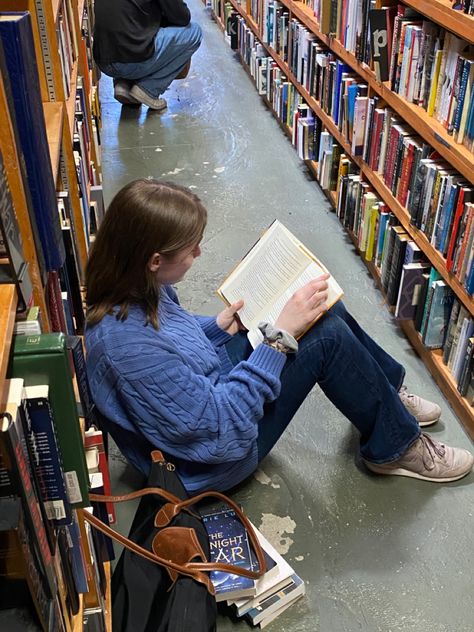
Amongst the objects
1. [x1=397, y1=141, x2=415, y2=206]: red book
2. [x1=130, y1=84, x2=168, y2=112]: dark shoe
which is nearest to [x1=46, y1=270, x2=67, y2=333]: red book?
[x1=397, y1=141, x2=415, y2=206]: red book

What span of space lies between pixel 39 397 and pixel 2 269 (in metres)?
0.15

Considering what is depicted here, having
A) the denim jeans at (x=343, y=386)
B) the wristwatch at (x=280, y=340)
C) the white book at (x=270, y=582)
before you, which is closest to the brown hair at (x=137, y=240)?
the wristwatch at (x=280, y=340)

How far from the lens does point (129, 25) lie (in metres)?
4.22

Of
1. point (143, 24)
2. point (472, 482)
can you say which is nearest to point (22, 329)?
point (472, 482)

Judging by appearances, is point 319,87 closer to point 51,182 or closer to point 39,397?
point 51,182

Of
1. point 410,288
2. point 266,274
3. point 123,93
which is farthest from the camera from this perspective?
point 123,93

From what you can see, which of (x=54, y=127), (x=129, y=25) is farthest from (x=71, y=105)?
(x=129, y=25)

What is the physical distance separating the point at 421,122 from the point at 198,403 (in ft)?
4.14

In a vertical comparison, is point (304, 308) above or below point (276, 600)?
above

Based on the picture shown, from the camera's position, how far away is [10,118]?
733 mm

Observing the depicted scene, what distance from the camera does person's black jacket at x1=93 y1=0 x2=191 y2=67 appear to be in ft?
13.8

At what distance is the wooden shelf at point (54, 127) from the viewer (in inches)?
52.7

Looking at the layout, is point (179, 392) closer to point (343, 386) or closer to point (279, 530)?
point (343, 386)

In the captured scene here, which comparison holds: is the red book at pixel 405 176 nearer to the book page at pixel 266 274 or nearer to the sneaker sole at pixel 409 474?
the book page at pixel 266 274
